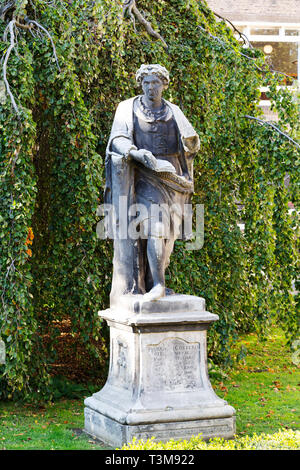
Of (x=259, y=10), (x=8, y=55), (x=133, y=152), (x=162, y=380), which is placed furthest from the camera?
(x=259, y=10)

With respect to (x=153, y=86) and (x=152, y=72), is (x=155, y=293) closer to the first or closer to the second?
(x=153, y=86)

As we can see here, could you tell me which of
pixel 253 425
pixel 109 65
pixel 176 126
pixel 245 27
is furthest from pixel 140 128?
pixel 245 27

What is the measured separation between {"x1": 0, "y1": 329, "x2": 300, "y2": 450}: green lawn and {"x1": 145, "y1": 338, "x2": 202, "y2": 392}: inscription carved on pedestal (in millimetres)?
688

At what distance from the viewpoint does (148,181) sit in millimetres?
6102

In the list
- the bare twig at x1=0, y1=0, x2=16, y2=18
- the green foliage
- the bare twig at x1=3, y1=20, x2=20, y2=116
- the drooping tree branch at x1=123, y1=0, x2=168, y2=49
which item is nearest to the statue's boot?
the green foliage

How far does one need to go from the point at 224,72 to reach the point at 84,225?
253cm

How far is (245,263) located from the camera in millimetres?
8891

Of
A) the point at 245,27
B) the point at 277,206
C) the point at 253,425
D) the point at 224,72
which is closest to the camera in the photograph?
the point at 253,425

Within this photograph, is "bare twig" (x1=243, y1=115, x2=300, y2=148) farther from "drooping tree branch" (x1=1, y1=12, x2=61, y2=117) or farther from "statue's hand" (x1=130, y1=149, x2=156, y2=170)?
"statue's hand" (x1=130, y1=149, x2=156, y2=170)

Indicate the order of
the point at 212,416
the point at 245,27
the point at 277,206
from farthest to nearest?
1. the point at 245,27
2. the point at 277,206
3. the point at 212,416

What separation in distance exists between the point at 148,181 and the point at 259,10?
12.9m

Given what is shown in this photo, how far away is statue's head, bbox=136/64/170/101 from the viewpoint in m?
6.03

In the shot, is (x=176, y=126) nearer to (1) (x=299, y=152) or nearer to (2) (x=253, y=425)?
(1) (x=299, y=152)

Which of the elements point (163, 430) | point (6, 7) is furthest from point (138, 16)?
point (163, 430)
